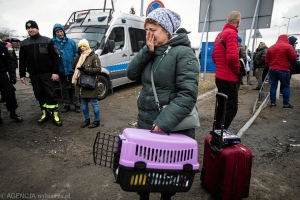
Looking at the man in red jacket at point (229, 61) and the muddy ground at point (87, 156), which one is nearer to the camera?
the muddy ground at point (87, 156)

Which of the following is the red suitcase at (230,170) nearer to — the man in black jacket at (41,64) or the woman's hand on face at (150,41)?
the woman's hand on face at (150,41)

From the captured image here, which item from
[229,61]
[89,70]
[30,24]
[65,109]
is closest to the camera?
[229,61]

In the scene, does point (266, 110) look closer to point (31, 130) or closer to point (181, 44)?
point (181, 44)

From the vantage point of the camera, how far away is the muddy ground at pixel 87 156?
96.4 inches

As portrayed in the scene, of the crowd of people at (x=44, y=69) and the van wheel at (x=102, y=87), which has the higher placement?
the crowd of people at (x=44, y=69)

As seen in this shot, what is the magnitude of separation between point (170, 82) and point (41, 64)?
3546mm

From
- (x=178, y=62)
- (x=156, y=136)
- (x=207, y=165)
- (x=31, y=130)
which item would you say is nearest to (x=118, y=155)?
(x=156, y=136)

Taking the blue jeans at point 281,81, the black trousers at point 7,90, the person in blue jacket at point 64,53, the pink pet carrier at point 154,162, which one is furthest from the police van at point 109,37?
the pink pet carrier at point 154,162

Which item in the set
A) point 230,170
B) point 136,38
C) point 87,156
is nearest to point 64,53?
point 87,156

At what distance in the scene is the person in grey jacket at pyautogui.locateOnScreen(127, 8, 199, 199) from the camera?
5.17 ft

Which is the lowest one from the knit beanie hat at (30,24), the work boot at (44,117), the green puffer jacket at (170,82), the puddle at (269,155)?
the puddle at (269,155)

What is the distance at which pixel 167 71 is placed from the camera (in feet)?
5.44

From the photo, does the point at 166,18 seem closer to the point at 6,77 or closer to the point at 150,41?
the point at 150,41

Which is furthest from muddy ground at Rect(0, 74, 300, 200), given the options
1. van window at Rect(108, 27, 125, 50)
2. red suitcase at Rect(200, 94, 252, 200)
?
van window at Rect(108, 27, 125, 50)
